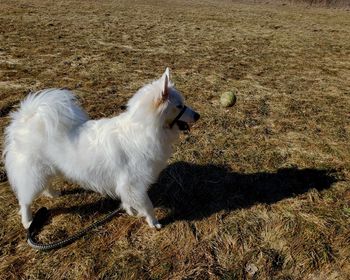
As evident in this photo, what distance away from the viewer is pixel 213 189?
4363 millimetres

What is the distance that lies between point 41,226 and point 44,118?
1256 millimetres

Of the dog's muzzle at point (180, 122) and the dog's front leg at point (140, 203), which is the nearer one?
the dog's muzzle at point (180, 122)

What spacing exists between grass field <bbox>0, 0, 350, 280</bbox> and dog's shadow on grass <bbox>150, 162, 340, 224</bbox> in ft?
0.05

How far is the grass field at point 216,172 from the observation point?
Answer: 3.40 meters

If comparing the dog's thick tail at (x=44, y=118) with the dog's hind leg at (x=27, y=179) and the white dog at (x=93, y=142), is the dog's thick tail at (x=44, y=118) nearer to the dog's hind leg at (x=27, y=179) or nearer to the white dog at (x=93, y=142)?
the white dog at (x=93, y=142)

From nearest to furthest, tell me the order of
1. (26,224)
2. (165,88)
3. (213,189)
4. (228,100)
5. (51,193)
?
(165,88) → (26,224) → (51,193) → (213,189) → (228,100)

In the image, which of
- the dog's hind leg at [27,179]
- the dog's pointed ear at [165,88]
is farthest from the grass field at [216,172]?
the dog's pointed ear at [165,88]

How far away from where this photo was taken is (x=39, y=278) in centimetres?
324

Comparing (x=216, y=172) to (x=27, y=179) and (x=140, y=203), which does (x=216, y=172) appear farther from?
(x=27, y=179)

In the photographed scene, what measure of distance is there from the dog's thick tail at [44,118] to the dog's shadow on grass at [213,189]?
1065 mm

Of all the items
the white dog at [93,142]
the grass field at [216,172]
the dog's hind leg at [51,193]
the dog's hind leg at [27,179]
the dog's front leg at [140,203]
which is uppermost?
the white dog at [93,142]

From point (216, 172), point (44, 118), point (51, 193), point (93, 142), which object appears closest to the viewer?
point (44, 118)

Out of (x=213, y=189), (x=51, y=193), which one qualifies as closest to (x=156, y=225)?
(x=213, y=189)

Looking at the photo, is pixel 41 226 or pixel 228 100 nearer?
pixel 41 226
